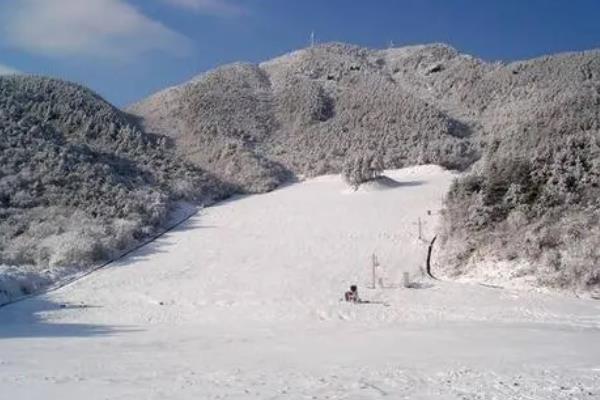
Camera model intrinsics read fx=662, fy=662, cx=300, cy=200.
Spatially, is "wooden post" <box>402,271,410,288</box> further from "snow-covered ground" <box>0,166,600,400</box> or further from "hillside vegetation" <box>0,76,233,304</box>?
"hillside vegetation" <box>0,76,233,304</box>

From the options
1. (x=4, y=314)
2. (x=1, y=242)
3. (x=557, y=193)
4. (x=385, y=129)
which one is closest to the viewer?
(x=4, y=314)

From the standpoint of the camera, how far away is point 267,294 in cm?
1862

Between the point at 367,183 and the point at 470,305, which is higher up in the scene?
the point at 367,183

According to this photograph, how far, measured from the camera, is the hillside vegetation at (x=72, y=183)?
21.5 meters

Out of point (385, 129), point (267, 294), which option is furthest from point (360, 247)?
point (385, 129)

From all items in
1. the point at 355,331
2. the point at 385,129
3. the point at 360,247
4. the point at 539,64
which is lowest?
the point at 355,331

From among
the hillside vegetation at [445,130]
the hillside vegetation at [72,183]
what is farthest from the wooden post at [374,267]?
the hillside vegetation at [72,183]

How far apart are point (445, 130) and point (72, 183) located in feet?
76.4

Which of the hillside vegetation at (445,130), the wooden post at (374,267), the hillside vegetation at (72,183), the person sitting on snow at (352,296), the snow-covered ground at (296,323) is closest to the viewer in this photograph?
the snow-covered ground at (296,323)

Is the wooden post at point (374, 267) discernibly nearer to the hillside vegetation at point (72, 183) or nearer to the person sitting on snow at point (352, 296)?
the person sitting on snow at point (352, 296)

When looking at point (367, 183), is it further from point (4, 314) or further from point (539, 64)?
point (539, 64)

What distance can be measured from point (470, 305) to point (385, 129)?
26.9 meters

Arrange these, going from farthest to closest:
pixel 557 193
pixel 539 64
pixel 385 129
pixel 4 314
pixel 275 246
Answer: pixel 539 64 → pixel 385 129 → pixel 275 246 → pixel 557 193 → pixel 4 314

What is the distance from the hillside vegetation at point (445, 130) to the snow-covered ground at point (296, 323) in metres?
2.11
